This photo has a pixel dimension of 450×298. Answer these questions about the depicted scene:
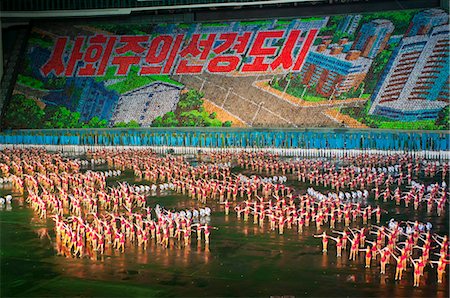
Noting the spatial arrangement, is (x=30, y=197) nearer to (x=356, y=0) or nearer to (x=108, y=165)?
(x=108, y=165)

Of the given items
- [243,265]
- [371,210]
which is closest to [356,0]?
[371,210]

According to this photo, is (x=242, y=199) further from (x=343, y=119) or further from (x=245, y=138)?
(x=343, y=119)

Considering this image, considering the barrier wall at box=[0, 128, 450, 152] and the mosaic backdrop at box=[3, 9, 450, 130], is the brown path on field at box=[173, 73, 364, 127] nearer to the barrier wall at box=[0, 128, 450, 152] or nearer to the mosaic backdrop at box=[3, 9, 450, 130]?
the mosaic backdrop at box=[3, 9, 450, 130]

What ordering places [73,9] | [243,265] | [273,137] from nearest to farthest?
[243,265] < [273,137] < [73,9]

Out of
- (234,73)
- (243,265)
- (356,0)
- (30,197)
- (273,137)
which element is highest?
(356,0)

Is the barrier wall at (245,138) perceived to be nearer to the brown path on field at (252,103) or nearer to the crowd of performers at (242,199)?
the brown path on field at (252,103)

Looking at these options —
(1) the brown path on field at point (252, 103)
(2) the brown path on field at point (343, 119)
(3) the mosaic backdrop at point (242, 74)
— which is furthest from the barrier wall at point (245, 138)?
(3) the mosaic backdrop at point (242, 74)

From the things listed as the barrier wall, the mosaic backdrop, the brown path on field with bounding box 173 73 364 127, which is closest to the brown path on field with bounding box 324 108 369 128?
the mosaic backdrop

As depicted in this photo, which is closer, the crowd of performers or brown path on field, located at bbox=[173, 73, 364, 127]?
the crowd of performers
